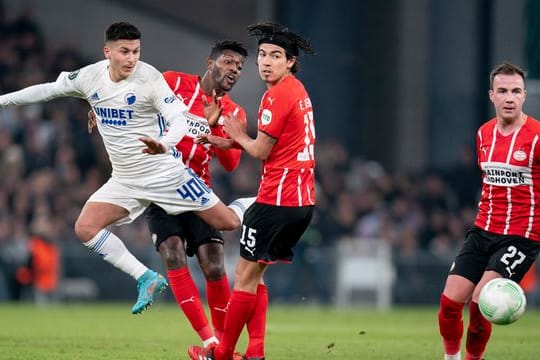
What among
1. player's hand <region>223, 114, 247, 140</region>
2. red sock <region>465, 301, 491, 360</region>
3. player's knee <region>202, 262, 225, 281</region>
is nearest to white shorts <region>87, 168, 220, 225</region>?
player's knee <region>202, 262, 225, 281</region>

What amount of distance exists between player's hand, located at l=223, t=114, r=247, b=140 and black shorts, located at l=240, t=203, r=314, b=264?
51 centimetres

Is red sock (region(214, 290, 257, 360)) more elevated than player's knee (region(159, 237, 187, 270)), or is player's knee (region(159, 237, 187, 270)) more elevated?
player's knee (region(159, 237, 187, 270))

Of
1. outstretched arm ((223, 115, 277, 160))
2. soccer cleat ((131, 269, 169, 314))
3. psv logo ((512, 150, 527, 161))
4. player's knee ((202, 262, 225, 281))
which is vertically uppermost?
outstretched arm ((223, 115, 277, 160))

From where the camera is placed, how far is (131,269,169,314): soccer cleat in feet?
31.1

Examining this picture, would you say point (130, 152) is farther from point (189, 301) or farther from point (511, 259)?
point (511, 259)

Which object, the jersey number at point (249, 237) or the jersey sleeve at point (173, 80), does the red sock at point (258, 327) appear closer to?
the jersey number at point (249, 237)

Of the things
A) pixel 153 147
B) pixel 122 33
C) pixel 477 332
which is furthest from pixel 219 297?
pixel 122 33

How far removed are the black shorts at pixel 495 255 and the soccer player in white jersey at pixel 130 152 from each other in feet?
5.79

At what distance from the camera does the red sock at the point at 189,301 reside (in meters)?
9.35

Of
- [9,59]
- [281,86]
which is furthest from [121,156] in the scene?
[9,59]

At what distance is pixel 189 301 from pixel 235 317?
2.36ft

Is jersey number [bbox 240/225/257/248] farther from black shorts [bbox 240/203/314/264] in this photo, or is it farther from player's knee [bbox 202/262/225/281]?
player's knee [bbox 202/262/225/281]

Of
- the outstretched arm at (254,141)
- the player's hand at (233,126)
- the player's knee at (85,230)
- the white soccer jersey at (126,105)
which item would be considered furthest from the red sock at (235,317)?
the player's knee at (85,230)

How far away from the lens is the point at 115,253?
988 centimetres
